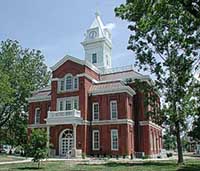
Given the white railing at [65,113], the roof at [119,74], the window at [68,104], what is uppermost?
the roof at [119,74]

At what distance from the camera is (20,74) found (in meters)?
47.2

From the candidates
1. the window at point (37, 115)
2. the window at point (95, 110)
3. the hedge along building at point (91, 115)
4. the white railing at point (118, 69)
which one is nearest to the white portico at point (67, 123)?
the hedge along building at point (91, 115)

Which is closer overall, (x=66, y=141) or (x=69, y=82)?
(x=66, y=141)

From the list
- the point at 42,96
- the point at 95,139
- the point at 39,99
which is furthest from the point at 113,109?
the point at 39,99

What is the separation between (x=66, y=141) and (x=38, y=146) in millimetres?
14919

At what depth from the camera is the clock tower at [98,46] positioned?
4806 centimetres

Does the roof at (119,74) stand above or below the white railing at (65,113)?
above

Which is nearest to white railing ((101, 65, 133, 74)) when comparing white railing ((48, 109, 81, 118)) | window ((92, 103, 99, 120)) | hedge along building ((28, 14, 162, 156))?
hedge along building ((28, 14, 162, 156))

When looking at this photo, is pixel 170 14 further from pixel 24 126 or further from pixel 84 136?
pixel 24 126

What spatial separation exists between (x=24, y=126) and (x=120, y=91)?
21457 mm

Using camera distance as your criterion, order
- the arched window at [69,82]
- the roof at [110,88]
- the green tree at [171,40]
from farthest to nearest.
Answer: the arched window at [69,82] → the roof at [110,88] → the green tree at [171,40]

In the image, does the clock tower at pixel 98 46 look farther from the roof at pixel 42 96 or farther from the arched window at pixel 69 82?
the roof at pixel 42 96

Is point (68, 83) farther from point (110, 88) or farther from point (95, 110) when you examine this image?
point (110, 88)

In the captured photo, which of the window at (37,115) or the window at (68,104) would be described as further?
the window at (37,115)
